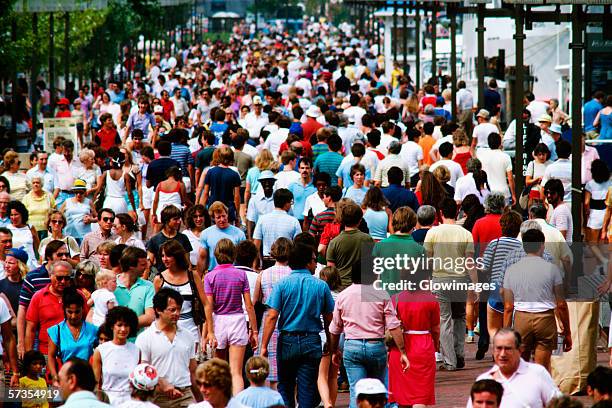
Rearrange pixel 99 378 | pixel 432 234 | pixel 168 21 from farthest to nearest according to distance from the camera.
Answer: pixel 168 21 → pixel 432 234 → pixel 99 378

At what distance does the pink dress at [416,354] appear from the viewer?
11617 mm

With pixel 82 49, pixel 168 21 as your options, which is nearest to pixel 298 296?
pixel 82 49

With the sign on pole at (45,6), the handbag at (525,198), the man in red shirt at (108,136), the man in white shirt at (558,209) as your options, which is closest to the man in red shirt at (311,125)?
the man in red shirt at (108,136)

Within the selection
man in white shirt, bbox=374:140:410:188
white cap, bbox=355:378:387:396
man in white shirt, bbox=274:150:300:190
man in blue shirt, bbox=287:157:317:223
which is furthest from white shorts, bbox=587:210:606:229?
white cap, bbox=355:378:387:396

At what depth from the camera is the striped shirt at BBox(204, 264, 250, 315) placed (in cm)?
1222

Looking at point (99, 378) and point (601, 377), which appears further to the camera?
point (99, 378)

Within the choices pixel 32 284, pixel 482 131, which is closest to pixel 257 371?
pixel 32 284

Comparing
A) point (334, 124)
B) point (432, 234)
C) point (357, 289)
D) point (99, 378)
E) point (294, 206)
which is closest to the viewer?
point (99, 378)

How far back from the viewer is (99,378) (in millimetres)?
10180

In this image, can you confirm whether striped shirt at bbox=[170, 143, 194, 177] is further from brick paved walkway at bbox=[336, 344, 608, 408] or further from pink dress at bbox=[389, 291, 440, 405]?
pink dress at bbox=[389, 291, 440, 405]

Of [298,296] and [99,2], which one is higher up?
[99,2]

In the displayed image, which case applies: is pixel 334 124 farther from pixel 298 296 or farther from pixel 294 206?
pixel 298 296

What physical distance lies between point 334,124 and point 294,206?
5.94 meters

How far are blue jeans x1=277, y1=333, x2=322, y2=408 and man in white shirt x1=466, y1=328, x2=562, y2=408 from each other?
8.53ft
